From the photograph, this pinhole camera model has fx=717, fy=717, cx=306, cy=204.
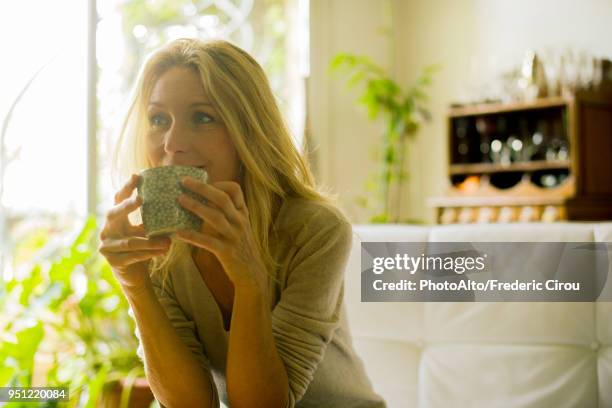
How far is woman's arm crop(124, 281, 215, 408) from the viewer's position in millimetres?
855

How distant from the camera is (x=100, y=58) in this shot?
2.58m

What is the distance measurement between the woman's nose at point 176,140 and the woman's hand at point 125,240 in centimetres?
8

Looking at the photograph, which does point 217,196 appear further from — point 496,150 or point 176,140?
point 496,150

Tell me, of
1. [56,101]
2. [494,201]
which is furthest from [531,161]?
[56,101]

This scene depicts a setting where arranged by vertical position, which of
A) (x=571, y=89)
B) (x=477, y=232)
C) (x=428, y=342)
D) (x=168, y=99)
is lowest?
(x=428, y=342)

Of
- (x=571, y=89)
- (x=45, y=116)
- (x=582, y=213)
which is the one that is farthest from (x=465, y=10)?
(x=45, y=116)

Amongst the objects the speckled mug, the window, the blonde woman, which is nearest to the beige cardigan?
the blonde woman

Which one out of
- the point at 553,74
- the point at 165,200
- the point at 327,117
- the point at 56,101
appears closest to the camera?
the point at 165,200

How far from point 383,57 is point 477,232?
3263 millimetres

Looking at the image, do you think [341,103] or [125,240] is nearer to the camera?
[125,240]

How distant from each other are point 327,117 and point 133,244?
3.21 m

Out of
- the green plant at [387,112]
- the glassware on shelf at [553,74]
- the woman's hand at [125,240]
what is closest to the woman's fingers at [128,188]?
the woman's hand at [125,240]

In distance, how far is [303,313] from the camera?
0.86 meters

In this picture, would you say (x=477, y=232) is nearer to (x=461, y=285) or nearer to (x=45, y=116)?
(x=461, y=285)
